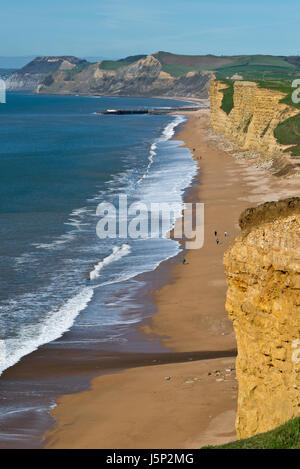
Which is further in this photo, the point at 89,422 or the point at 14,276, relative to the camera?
the point at 14,276

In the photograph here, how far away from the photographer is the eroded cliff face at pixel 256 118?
292 ft

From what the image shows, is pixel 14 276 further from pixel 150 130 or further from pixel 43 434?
pixel 150 130

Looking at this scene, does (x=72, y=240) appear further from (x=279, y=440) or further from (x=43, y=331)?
(x=279, y=440)

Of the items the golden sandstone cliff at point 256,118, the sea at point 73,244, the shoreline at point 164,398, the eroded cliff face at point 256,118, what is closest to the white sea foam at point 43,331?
the sea at point 73,244

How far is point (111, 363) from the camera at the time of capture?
28000 millimetres

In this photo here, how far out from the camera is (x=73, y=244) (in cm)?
4859

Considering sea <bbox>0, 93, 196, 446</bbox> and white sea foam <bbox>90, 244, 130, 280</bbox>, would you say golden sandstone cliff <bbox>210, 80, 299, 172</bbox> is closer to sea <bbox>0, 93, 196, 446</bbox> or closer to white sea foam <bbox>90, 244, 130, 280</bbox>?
sea <bbox>0, 93, 196, 446</bbox>

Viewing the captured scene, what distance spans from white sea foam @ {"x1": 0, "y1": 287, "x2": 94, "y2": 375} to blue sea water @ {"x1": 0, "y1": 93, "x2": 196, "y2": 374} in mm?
45

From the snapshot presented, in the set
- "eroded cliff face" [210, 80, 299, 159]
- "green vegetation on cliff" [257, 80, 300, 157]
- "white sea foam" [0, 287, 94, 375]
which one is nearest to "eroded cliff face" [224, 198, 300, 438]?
"white sea foam" [0, 287, 94, 375]

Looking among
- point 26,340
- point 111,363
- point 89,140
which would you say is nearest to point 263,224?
point 111,363

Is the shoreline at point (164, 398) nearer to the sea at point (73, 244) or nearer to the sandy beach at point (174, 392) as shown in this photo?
the sandy beach at point (174, 392)

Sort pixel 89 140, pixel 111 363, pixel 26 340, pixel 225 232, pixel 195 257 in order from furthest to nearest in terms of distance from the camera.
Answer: pixel 89 140 → pixel 225 232 → pixel 195 257 → pixel 26 340 → pixel 111 363

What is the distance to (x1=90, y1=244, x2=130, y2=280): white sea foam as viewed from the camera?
41.0m

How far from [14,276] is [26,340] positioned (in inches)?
418
